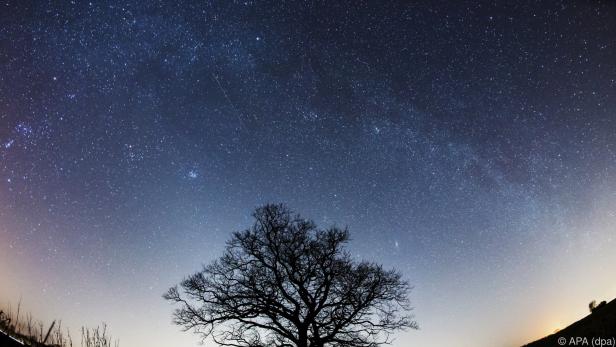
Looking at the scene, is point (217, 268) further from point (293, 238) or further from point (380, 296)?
point (380, 296)

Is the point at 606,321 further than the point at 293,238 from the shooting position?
No

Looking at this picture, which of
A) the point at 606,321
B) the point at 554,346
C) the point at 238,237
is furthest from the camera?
the point at 238,237

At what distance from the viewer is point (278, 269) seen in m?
15.5

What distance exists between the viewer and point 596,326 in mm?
10781

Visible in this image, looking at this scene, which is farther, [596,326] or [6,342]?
[596,326]

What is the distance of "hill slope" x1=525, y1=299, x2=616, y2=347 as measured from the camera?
33.4ft

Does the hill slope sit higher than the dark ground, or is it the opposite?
the hill slope

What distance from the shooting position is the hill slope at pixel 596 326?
1017 cm

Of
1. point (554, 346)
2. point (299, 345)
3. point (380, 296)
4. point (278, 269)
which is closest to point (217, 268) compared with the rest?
point (278, 269)

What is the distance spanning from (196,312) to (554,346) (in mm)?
12889

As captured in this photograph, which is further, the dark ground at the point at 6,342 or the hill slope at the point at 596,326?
the hill slope at the point at 596,326

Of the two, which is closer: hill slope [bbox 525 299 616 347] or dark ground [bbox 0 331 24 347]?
dark ground [bbox 0 331 24 347]

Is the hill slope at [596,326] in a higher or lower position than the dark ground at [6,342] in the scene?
higher

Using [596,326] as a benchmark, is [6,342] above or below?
below
